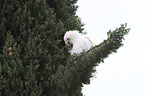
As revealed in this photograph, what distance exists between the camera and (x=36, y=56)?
5848 mm

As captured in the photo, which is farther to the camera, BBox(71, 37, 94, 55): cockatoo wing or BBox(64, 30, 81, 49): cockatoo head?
BBox(71, 37, 94, 55): cockatoo wing

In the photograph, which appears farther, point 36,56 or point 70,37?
point 70,37

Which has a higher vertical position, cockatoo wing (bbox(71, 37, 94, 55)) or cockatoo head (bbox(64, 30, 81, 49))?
cockatoo head (bbox(64, 30, 81, 49))

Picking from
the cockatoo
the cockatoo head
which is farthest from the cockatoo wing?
the cockatoo head

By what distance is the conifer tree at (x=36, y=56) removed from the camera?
15.6 feet

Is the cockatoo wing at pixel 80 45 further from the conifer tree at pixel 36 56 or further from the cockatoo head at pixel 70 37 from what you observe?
the conifer tree at pixel 36 56

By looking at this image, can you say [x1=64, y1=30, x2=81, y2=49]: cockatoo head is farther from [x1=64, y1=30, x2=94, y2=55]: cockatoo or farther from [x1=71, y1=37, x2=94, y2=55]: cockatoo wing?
[x1=71, y1=37, x2=94, y2=55]: cockatoo wing

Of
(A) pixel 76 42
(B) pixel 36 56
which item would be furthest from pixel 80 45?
(B) pixel 36 56

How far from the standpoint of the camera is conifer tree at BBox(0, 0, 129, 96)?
4.77 metres

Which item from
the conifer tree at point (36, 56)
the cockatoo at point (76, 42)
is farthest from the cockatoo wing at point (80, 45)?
the conifer tree at point (36, 56)

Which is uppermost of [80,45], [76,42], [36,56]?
[76,42]

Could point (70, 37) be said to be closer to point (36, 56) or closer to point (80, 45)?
point (80, 45)

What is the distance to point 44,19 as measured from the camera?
6.52 metres

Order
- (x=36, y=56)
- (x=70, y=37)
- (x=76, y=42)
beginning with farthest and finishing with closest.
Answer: (x=76, y=42)
(x=70, y=37)
(x=36, y=56)
